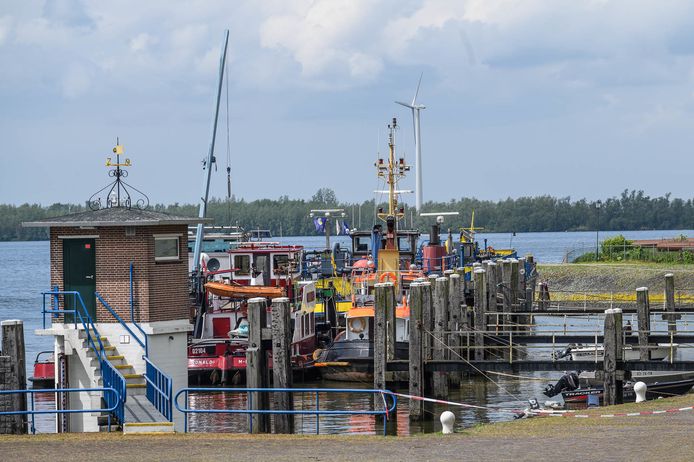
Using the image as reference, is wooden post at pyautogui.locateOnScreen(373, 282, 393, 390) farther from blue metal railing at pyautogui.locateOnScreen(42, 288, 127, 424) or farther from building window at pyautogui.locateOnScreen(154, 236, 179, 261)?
blue metal railing at pyautogui.locateOnScreen(42, 288, 127, 424)

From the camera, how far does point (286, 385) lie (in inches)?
1123

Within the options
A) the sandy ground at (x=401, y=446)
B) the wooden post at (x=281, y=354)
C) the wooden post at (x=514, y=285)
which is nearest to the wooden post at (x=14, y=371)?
the sandy ground at (x=401, y=446)

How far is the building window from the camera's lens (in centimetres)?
2800

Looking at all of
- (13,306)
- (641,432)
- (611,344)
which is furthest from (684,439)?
(13,306)

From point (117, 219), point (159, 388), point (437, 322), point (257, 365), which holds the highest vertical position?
point (117, 219)

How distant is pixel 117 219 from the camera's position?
27609 mm

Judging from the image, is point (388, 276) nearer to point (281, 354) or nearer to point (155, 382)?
point (281, 354)

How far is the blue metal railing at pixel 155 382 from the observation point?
2580cm

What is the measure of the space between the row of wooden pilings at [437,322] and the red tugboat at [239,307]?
19.4ft

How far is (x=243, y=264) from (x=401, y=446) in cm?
2825

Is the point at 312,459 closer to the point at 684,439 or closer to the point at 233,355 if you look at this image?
the point at 684,439

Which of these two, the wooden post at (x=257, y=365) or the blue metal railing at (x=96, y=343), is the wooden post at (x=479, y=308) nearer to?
the wooden post at (x=257, y=365)

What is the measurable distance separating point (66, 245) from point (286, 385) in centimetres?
570

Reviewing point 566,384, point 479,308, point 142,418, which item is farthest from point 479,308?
point 142,418
